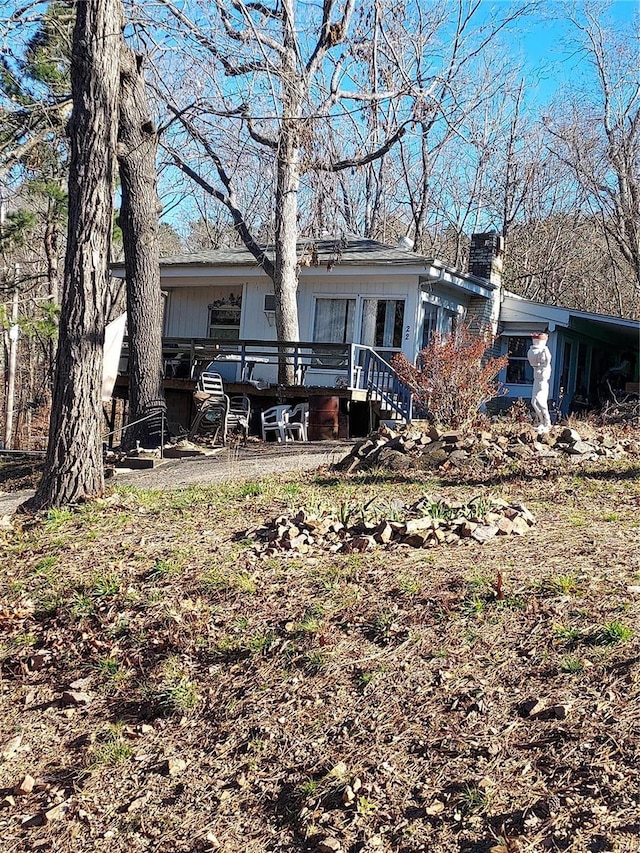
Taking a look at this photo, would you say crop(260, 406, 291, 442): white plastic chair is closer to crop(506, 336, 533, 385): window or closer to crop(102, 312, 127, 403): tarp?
crop(102, 312, 127, 403): tarp

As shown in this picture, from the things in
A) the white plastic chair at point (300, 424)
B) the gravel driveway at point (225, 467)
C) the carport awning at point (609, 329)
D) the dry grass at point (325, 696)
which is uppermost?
the carport awning at point (609, 329)

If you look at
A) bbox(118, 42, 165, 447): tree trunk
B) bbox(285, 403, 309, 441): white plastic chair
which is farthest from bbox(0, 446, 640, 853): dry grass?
bbox(285, 403, 309, 441): white plastic chair

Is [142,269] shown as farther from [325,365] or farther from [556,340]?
[556,340]

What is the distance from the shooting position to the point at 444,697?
13.9 feet

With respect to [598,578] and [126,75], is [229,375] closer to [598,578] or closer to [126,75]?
[126,75]

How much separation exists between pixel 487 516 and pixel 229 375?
537 inches

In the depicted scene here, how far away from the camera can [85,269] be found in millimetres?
8477

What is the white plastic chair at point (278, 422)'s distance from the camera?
14578 millimetres

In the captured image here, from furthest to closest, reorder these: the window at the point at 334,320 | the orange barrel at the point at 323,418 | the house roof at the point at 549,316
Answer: the house roof at the point at 549,316 < the window at the point at 334,320 < the orange barrel at the point at 323,418

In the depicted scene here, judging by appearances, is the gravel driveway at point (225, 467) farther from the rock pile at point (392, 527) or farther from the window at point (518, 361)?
the window at point (518, 361)

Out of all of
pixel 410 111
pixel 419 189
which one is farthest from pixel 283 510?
pixel 419 189

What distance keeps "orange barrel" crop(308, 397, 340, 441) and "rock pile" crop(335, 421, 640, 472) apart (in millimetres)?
3776

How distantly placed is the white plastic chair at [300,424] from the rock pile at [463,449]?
3.93 meters

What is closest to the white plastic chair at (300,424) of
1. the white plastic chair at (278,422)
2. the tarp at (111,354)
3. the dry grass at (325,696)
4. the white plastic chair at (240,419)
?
the white plastic chair at (278,422)
